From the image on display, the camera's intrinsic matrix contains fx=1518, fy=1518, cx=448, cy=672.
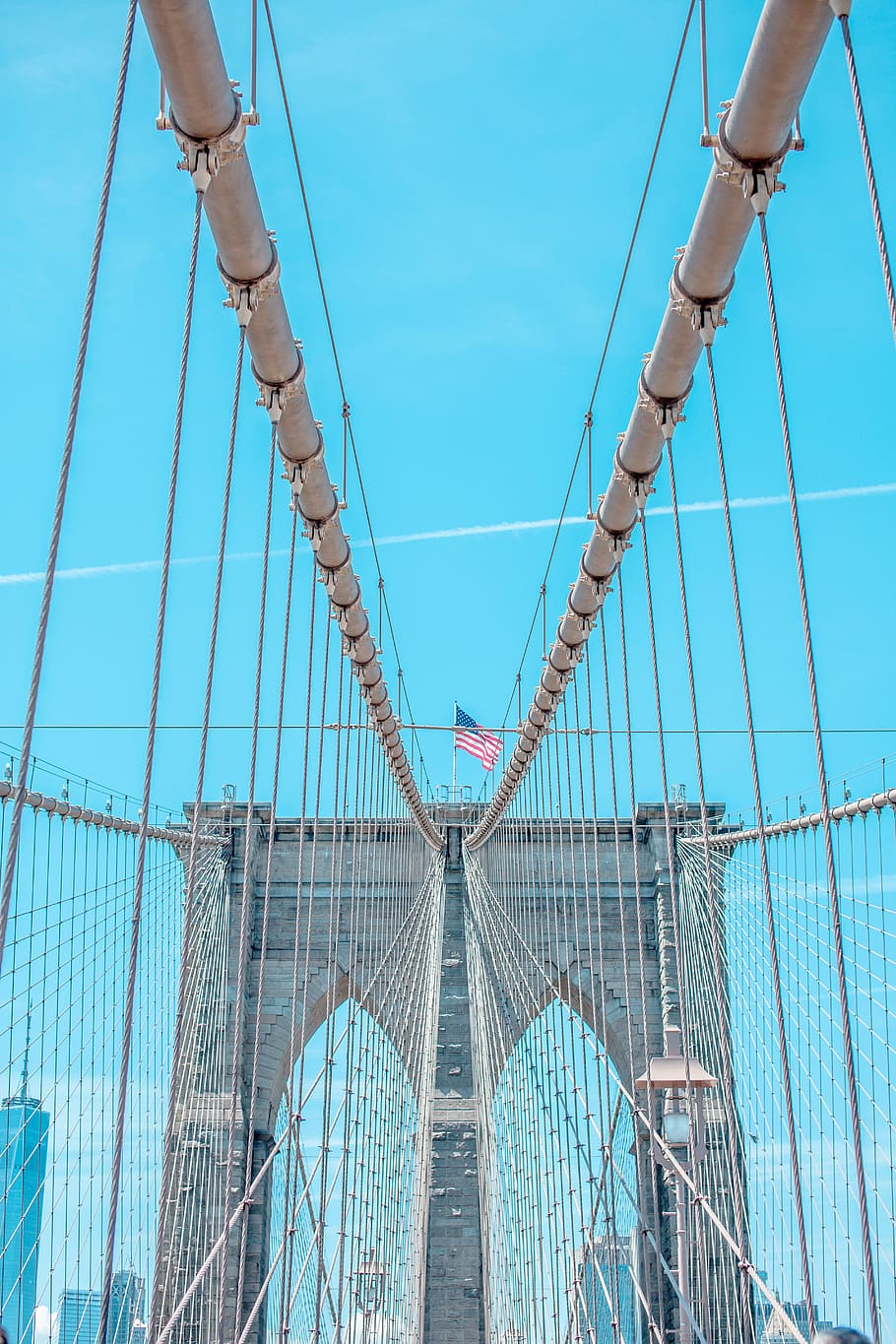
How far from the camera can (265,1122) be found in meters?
19.7

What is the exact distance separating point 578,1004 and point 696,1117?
560 inches

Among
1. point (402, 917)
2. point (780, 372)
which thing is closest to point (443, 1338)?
point (402, 917)

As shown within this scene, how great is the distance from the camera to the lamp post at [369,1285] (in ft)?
32.5

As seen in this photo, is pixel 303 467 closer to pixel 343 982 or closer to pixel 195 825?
pixel 195 825

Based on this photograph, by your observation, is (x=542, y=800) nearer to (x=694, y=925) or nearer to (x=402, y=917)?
(x=402, y=917)

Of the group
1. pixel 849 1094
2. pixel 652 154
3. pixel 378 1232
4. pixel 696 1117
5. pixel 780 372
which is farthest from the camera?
pixel 378 1232

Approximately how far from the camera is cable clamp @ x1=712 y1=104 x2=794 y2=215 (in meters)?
3.71

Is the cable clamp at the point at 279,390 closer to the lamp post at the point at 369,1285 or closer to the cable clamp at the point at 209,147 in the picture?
the cable clamp at the point at 209,147

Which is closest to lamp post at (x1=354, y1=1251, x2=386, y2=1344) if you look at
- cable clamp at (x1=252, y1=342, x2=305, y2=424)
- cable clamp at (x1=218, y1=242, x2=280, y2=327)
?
cable clamp at (x1=252, y1=342, x2=305, y2=424)

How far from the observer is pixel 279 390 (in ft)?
17.5

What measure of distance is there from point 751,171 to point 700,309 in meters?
0.88

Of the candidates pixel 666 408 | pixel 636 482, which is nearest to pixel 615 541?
pixel 636 482

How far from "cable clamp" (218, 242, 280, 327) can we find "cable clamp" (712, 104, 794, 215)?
1.39 meters

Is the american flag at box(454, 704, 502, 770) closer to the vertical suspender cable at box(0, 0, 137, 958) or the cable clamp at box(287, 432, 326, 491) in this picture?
the cable clamp at box(287, 432, 326, 491)
